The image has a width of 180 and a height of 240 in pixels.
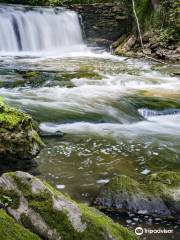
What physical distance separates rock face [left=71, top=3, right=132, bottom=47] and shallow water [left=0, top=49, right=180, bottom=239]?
4.21 meters

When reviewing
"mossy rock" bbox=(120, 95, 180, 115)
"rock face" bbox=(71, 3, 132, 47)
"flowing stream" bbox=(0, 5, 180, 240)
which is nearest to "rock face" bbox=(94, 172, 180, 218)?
"flowing stream" bbox=(0, 5, 180, 240)

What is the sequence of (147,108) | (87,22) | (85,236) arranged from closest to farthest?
1. (85,236)
2. (147,108)
3. (87,22)

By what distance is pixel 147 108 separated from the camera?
31.8ft

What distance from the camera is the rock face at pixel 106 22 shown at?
64.5ft

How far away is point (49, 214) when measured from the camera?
12.1 feet

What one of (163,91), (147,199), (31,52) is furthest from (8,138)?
(31,52)

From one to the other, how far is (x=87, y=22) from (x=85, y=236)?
17.4 meters

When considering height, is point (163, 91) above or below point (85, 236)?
below

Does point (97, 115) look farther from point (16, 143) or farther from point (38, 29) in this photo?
point (38, 29)

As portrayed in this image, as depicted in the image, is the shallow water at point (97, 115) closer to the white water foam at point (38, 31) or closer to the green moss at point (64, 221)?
the green moss at point (64, 221)

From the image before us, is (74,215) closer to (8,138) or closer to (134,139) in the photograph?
(8,138)

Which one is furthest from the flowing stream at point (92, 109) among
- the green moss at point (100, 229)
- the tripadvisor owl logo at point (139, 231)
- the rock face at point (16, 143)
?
the green moss at point (100, 229)

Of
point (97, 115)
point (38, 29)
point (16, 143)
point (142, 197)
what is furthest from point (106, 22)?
point (142, 197)

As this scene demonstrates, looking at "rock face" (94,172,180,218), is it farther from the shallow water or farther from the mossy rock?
the mossy rock
